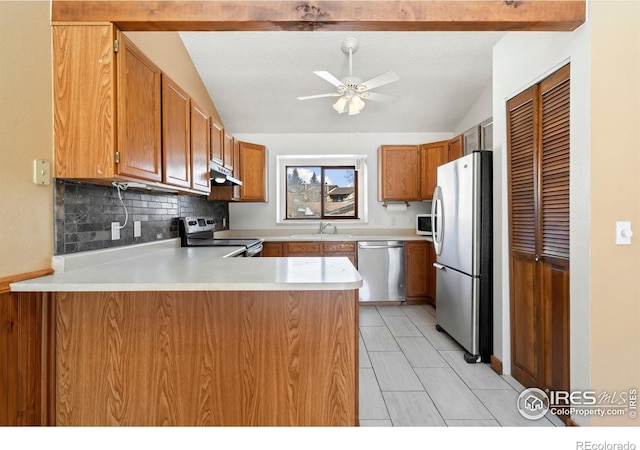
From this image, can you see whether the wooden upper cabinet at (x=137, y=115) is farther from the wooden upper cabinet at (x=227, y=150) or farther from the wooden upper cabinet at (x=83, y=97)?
the wooden upper cabinet at (x=227, y=150)

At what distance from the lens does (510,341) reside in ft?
8.09

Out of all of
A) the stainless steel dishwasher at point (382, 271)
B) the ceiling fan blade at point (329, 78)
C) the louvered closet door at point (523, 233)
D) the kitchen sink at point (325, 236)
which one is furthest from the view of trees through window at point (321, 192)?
the louvered closet door at point (523, 233)

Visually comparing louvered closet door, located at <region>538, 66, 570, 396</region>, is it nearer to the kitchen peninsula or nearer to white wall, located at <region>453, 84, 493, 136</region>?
the kitchen peninsula

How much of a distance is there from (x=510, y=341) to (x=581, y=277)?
2.96 feet

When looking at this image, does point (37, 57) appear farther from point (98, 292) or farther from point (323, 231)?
point (323, 231)

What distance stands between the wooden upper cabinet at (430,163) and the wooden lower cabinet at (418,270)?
2.16 feet

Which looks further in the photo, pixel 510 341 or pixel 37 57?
pixel 510 341

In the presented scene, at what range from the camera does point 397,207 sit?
4.87 meters

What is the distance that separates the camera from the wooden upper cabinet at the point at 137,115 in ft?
5.69

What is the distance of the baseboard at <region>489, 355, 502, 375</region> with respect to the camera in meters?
2.51

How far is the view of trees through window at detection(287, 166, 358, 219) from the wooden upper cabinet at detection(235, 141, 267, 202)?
540 millimetres
